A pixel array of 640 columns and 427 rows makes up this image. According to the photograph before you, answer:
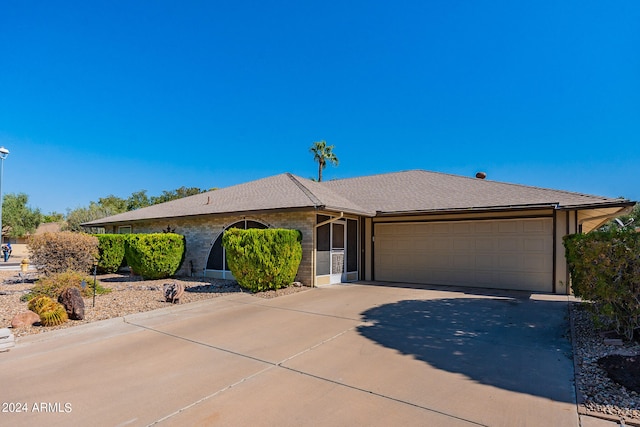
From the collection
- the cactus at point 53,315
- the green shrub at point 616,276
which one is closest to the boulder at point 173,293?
the cactus at point 53,315

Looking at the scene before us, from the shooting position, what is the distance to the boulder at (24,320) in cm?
600

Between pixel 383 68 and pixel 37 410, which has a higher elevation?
pixel 383 68

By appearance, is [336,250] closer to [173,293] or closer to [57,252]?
[173,293]

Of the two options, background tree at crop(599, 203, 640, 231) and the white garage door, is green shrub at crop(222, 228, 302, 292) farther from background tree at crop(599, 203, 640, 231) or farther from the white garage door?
background tree at crop(599, 203, 640, 231)

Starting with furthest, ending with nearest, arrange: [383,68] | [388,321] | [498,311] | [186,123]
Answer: [186,123], [383,68], [498,311], [388,321]

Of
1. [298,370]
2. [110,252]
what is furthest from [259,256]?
[110,252]

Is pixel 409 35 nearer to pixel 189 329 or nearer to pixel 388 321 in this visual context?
pixel 388 321

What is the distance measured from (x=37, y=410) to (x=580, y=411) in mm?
5264

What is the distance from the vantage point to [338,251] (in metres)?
12.3

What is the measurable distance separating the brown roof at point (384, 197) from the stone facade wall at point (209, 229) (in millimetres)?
396

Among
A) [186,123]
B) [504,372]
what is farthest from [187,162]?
[504,372]

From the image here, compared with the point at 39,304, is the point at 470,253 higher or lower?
higher

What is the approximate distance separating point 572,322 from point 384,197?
853cm

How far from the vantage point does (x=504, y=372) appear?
4.10 meters
